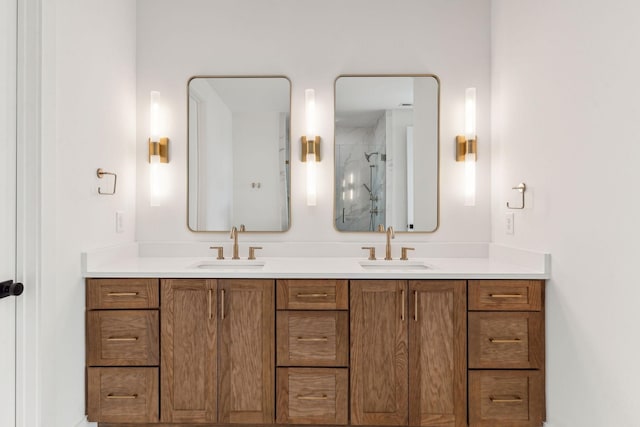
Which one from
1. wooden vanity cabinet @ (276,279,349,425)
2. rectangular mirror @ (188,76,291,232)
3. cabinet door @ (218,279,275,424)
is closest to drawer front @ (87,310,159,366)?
cabinet door @ (218,279,275,424)

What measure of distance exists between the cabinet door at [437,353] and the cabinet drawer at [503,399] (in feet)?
0.19

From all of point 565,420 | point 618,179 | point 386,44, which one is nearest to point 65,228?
point 386,44

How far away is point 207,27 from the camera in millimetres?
2643

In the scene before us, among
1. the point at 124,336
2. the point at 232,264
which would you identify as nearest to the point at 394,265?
the point at 232,264

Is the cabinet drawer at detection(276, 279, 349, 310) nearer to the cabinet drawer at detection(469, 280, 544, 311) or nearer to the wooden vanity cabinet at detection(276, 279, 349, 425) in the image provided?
the wooden vanity cabinet at detection(276, 279, 349, 425)

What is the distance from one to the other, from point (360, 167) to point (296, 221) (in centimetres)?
53

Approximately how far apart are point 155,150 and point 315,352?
1.57m

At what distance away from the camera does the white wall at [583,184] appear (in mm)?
1477

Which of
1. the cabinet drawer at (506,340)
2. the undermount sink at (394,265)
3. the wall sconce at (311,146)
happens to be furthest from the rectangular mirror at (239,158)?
the cabinet drawer at (506,340)

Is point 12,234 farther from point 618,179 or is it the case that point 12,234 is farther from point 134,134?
point 618,179

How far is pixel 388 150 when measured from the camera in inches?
104

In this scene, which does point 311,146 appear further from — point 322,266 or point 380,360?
point 380,360

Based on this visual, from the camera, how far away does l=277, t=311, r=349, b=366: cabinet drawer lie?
2037 mm

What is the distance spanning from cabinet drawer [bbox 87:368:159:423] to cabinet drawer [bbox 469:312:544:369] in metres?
1.56
